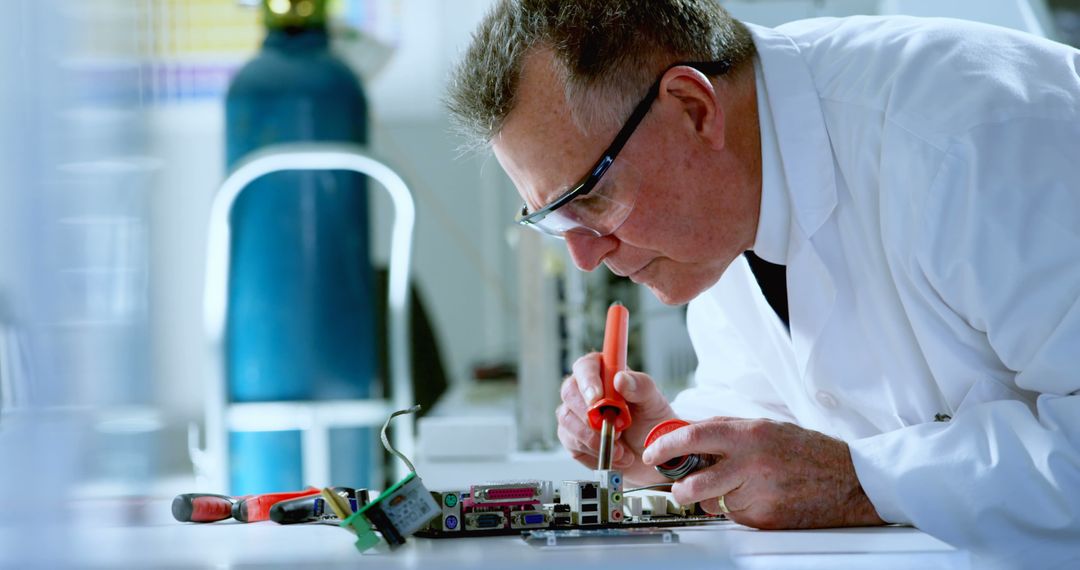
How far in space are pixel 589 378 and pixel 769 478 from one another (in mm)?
297

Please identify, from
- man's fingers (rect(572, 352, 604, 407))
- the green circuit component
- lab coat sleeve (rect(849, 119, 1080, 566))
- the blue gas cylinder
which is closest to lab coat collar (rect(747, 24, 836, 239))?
lab coat sleeve (rect(849, 119, 1080, 566))

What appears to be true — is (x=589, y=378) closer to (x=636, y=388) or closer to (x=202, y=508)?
(x=636, y=388)

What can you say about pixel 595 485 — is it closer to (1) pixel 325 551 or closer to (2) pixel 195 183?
(1) pixel 325 551

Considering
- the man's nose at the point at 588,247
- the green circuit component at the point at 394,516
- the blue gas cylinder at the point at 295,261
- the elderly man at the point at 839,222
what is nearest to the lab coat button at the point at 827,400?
the elderly man at the point at 839,222

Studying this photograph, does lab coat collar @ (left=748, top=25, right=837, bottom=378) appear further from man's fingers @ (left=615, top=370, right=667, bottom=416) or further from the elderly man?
man's fingers @ (left=615, top=370, right=667, bottom=416)

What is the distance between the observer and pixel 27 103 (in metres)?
0.39

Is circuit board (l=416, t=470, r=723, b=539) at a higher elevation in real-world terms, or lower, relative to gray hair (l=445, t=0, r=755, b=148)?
lower

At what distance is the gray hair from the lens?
105cm

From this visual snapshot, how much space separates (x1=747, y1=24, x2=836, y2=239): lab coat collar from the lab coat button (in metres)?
0.17

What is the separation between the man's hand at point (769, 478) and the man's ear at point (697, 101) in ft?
1.15

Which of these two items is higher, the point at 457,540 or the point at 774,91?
the point at 774,91

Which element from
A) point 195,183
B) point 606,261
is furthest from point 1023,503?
point 195,183

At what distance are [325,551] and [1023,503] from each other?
1.76 ft

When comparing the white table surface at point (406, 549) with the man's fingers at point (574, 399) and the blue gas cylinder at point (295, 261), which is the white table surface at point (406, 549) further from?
the blue gas cylinder at point (295, 261)
